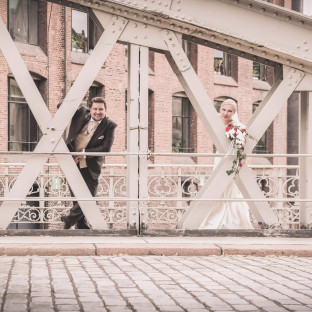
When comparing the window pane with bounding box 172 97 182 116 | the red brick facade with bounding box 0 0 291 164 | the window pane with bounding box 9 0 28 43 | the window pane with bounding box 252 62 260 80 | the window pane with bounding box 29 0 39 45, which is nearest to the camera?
the window pane with bounding box 9 0 28 43

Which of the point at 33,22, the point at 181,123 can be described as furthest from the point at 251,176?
the point at 181,123

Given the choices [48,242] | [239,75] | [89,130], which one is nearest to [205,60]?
[239,75]

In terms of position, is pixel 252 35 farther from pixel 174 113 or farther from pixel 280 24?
pixel 174 113

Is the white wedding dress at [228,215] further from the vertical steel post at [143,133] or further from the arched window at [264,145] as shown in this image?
the arched window at [264,145]

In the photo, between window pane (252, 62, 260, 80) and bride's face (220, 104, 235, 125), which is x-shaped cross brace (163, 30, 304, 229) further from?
window pane (252, 62, 260, 80)

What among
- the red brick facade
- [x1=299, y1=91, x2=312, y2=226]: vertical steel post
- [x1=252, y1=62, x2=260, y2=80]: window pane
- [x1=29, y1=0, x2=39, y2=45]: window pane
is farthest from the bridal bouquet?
[x1=252, y1=62, x2=260, y2=80]: window pane

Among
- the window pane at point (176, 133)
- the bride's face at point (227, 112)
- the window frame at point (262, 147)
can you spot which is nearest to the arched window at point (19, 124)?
the window pane at point (176, 133)

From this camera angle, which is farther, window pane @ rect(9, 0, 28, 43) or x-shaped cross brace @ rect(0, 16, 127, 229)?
window pane @ rect(9, 0, 28, 43)

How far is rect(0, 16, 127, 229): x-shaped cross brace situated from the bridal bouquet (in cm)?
188

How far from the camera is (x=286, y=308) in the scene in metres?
5.48

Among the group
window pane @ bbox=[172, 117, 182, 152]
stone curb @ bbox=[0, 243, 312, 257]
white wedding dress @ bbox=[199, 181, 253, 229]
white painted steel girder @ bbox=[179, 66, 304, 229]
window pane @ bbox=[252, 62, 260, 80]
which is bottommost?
stone curb @ bbox=[0, 243, 312, 257]

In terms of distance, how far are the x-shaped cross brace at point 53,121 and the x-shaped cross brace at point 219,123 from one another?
0.90 meters

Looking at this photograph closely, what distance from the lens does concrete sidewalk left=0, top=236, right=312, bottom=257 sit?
332 inches

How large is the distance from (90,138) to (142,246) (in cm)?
229
